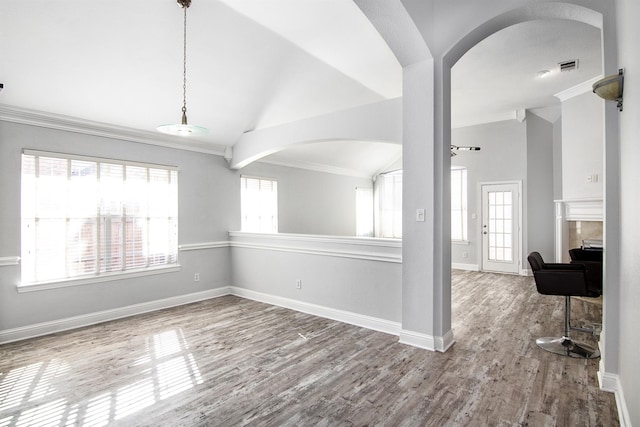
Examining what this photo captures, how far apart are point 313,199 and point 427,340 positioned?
5004 mm

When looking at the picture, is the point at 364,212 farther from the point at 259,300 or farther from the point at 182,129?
the point at 182,129

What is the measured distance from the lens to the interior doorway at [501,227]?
274 inches

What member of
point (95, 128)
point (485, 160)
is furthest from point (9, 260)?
point (485, 160)

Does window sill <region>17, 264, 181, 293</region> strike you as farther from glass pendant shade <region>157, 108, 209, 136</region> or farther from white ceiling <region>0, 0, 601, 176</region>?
glass pendant shade <region>157, 108, 209, 136</region>

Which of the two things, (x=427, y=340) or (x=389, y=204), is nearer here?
(x=427, y=340)

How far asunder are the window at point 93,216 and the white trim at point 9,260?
68 mm

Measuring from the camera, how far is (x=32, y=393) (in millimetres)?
2561

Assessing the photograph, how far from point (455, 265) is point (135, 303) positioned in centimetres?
660

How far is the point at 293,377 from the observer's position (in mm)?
2727

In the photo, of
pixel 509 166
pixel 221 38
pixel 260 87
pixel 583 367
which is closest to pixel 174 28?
pixel 221 38

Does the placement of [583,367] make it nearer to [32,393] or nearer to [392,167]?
[32,393]

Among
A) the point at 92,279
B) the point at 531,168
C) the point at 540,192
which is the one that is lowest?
the point at 92,279

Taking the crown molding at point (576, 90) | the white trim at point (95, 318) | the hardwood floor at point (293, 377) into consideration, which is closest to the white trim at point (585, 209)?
the crown molding at point (576, 90)

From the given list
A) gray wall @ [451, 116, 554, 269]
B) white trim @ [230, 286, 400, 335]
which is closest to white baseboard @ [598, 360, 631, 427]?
white trim @ [230, 286, 400, 335]
